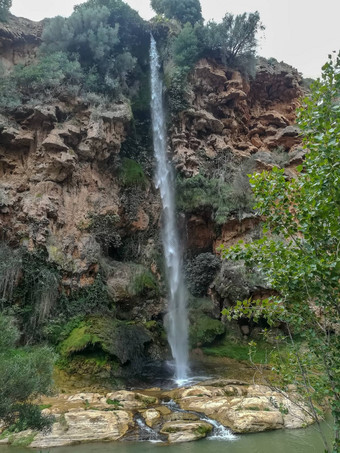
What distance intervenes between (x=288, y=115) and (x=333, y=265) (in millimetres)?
28905

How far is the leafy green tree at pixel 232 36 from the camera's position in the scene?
27.5 metres

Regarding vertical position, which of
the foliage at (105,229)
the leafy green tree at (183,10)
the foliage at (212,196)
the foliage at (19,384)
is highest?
the leafy green tree at (183,10)

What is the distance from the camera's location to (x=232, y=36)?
2809 cm

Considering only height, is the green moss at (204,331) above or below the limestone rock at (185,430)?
above

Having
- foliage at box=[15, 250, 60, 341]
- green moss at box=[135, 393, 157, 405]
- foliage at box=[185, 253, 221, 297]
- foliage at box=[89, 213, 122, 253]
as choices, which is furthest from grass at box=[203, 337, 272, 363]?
foliage at box=[15, 250, 60, 341]

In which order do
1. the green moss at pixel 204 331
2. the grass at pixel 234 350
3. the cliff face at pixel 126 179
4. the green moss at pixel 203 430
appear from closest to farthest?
the green moss at pixel 203 430
the cliff face at pixel 126 179
the grass at pixel 234 350
the green moss at pixel 204 331

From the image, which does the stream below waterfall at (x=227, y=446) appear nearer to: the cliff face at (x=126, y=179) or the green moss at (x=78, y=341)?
the green moss at (x=78, y=341)

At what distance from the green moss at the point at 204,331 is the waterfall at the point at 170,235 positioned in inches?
18.3

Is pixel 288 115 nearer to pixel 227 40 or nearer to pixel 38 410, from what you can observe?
pixel 227 40

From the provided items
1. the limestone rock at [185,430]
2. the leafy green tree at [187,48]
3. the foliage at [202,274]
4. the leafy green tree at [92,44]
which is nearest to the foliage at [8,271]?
the limestone rock at [185,430]

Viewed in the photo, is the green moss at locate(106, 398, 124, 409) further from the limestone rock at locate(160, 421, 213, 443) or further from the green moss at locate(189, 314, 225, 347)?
the green moss at locate(189, 314, 225, 347)

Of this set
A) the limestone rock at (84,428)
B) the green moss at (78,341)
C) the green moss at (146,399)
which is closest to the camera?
the limestone rock at (84,428)

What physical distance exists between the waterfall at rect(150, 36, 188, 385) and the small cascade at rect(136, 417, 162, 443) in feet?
23.8

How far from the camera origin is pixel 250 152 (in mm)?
27438
